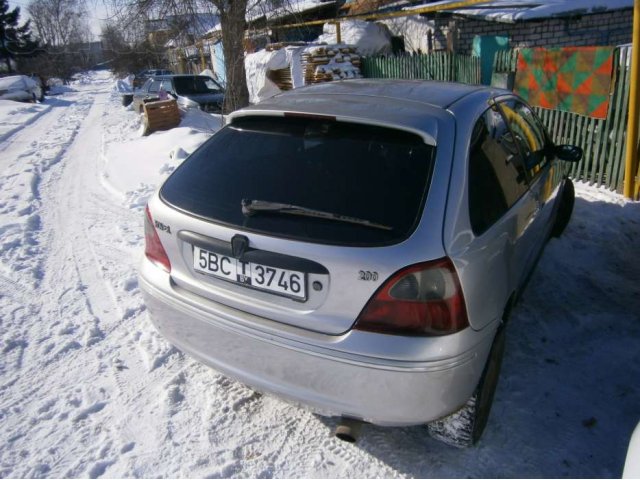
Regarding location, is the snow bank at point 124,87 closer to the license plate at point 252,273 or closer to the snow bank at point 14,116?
the snow bank at point 14,116

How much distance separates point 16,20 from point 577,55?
61.7 meters

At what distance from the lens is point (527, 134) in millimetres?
3217

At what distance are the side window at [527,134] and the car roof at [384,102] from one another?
0.19 m

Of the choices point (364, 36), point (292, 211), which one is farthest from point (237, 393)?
point (364, 36)

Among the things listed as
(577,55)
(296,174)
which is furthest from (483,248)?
(577,55)

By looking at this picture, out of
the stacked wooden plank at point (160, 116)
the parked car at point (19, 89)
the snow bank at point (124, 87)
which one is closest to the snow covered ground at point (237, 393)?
the stacked wooden plank at point (160, 116)

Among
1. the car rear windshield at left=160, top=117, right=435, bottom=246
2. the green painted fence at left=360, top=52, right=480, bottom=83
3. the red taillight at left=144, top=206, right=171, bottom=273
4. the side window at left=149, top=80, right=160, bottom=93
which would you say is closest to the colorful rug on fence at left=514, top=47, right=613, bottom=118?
the green painted fence at left=360, top=52, right=480, bottom=83

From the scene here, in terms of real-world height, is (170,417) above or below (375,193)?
below

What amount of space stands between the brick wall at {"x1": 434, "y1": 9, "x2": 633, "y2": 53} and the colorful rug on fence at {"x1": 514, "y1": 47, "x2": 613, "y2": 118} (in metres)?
5.65

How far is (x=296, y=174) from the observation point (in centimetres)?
213

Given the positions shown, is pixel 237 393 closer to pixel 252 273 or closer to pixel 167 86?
pixel 252 273

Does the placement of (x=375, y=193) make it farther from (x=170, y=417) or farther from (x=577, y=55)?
(x=577, y=55)

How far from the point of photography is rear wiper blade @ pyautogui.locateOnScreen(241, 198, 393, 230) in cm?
187

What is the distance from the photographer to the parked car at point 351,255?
5.94 ft
